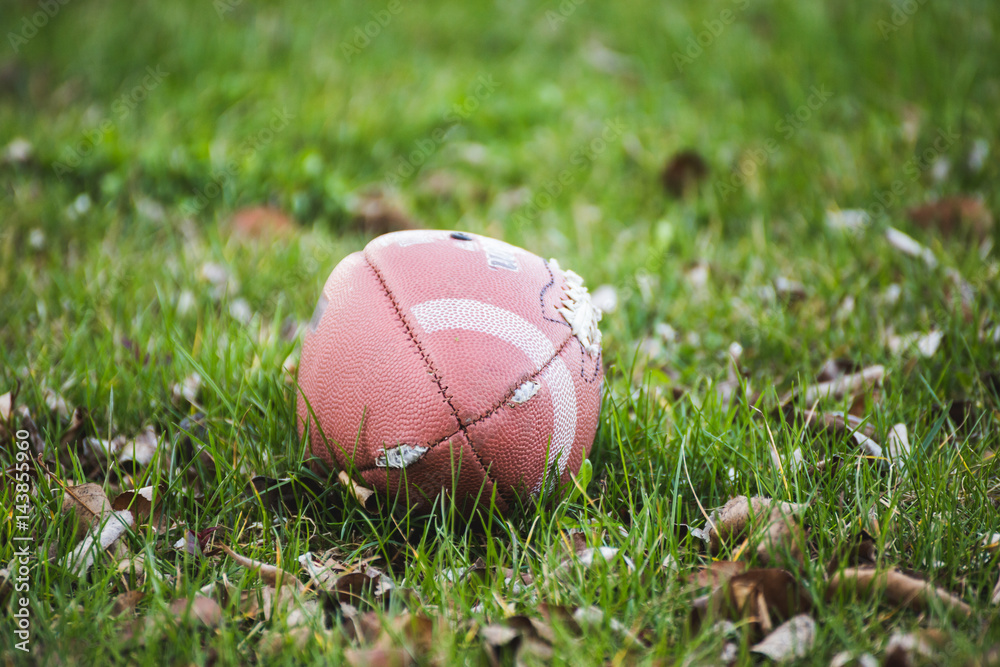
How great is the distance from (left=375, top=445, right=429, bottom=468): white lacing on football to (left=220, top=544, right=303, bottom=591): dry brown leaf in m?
0.33

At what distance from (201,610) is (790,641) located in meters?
1.22

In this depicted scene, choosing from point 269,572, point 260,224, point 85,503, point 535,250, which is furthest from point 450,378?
point 260,224

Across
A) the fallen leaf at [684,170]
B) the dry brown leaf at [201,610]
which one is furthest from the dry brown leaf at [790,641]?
the fallen leaf at [684,170]

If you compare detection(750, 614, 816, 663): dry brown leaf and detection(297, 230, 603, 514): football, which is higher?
detection(297, 230, 603, 514): football

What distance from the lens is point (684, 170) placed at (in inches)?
162

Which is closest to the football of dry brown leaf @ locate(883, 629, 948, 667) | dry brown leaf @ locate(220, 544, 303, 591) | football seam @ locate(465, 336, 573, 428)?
football seam @ locate(465, 336, 573, 428)

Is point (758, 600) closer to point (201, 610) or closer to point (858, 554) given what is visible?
point (858, 554)

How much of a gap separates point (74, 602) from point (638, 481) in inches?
52.4

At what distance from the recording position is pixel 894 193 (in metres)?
3.75

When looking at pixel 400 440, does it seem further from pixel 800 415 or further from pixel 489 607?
pixel 800 415

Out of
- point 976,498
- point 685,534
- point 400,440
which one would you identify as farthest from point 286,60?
point 976,498

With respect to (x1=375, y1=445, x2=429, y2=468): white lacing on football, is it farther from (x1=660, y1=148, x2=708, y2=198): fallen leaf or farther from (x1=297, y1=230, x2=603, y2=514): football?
(x1=660, y1=148, x2=708, y2=198): fallen leaf

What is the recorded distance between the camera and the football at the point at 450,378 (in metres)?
1.77

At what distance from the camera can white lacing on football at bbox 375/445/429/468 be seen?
1.78m
